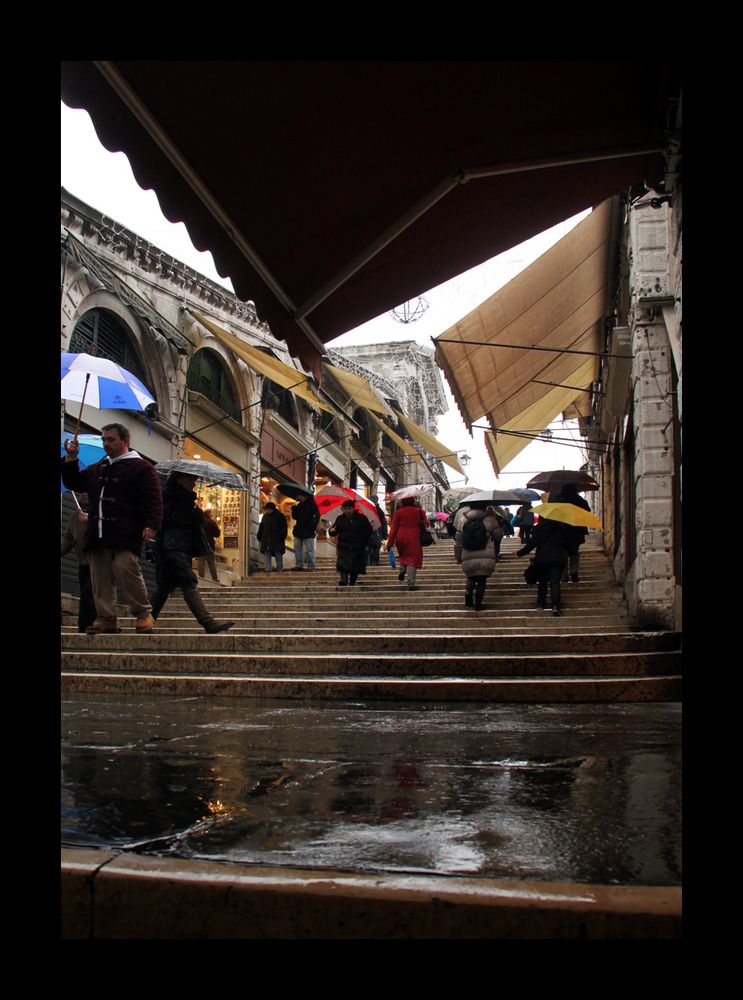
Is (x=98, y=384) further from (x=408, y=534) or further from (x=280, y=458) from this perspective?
(x=280, y=458)

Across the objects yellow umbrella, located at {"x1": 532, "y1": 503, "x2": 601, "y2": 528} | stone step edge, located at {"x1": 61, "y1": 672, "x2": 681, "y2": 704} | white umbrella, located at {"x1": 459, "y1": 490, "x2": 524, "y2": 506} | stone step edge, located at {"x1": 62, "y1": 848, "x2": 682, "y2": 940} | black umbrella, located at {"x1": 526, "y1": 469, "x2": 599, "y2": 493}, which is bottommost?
stone step edge, located at {"x1": 61, "y1": 672, "x2": 681, "y2": 704}

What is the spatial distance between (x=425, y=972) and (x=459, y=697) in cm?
428

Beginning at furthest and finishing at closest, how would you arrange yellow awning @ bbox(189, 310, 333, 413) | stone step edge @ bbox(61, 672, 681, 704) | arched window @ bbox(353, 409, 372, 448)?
arched window @ bbox(353, 409, 372, 448) < yellow awning @ bbox(189, 310, 333, 413) < stone step edge @ bbox(61, 672, 681, 704)

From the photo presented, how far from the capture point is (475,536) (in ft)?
38.6

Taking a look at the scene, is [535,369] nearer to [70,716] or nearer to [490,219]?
[490,219]

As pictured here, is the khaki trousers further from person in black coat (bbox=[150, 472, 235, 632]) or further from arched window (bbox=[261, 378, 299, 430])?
arched window (bbox=[261, 378, 299, 430])

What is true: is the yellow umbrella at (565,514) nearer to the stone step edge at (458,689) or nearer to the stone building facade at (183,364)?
the stone step edge at (458,689)

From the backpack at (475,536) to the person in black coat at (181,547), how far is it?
4082 millimetres

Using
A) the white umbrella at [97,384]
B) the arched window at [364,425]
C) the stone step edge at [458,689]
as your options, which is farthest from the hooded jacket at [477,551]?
the arched window at [364,425]

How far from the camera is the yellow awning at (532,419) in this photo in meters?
17.8

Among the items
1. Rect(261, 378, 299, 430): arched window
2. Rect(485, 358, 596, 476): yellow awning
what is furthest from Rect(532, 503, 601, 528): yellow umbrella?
Rect(261, 378, 299, 430): arched window

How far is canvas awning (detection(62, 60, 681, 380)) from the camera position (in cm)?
338

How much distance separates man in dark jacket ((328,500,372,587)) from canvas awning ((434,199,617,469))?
2507 mm
